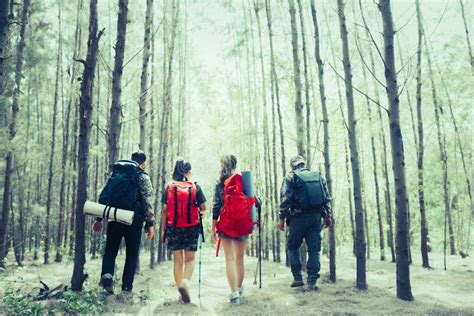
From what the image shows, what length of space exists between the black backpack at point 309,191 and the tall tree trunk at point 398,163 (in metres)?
1.03

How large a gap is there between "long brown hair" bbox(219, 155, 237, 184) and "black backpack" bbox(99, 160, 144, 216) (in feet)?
3.54

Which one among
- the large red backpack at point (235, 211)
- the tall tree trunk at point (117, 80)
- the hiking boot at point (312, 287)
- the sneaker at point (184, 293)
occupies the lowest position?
the hiking boot at point (312, 287)

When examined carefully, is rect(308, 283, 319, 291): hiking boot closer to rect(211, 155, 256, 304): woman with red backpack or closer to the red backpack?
rect(211, 155, 256, 304): woman with red backpack

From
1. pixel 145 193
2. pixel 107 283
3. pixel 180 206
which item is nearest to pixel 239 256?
pixel 180 206

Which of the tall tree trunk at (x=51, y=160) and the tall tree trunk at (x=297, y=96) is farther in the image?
the tall tree trunk at (x=51, y=160)

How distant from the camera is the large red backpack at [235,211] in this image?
460cm

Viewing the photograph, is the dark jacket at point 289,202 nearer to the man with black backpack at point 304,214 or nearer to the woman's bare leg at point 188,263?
Result: the man with black backpack at point 304,214

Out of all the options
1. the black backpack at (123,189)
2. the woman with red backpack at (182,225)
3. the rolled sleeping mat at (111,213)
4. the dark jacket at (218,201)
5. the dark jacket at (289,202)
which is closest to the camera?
the rolled sleeping mat at (111,213)

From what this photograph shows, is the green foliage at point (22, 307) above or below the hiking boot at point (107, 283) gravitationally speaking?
below

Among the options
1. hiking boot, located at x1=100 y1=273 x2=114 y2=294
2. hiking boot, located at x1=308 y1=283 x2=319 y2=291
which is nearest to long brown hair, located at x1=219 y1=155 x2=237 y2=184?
hiking boot, located at x1=100 y1=273 x2=114 y2=294

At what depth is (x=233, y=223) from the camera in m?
4.59

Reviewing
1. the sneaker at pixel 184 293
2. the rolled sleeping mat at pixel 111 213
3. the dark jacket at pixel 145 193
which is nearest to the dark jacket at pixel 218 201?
the dark jacket at pixel 145 193

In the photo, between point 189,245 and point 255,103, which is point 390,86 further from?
point 255,103

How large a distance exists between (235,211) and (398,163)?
2153 mm
